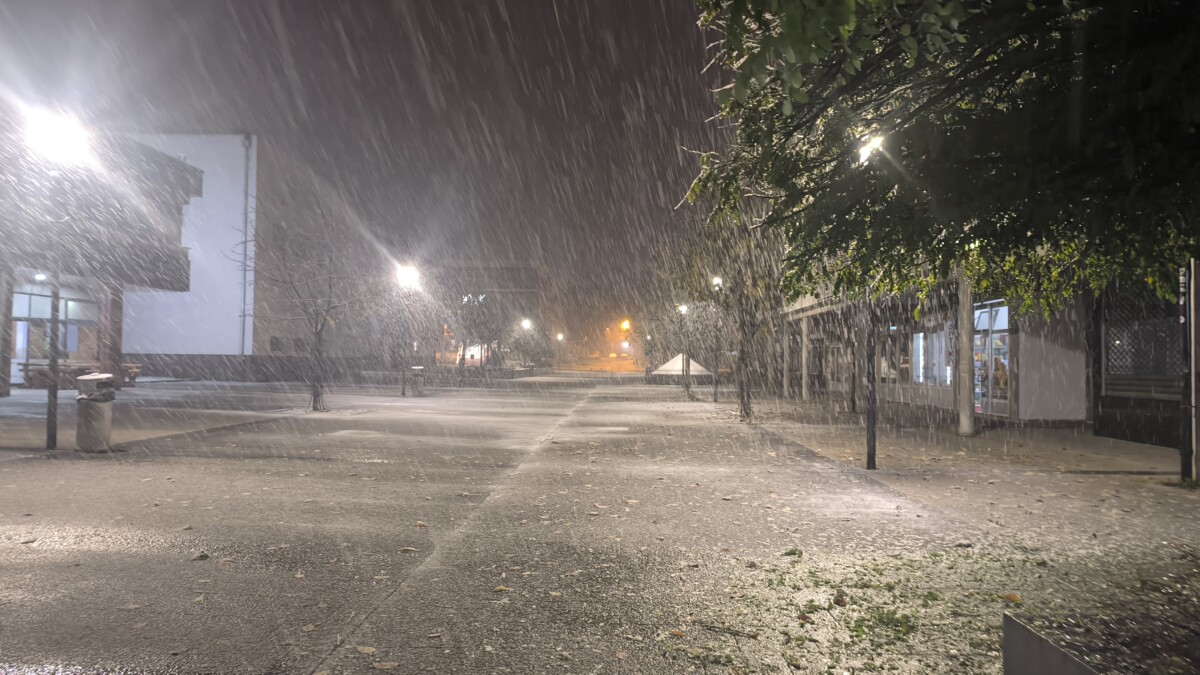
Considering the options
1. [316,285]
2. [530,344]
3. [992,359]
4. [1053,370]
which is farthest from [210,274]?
→ [1053,370]

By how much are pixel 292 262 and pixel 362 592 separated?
1283 inches

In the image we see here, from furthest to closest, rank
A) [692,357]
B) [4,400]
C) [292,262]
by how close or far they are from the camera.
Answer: [692,357], [292,262], [4,400]

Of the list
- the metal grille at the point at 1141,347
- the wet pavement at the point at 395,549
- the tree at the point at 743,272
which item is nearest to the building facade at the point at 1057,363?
the metal grille at the point at 1141,347

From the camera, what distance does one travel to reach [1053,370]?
18750 millimetres

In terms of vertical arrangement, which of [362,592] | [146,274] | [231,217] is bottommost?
[362,592]

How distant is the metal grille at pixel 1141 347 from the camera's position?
1435cm

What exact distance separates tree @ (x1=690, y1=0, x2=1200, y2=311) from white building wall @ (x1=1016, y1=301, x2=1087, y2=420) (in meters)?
14.2

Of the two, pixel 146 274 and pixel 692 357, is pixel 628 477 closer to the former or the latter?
pixel 146 274

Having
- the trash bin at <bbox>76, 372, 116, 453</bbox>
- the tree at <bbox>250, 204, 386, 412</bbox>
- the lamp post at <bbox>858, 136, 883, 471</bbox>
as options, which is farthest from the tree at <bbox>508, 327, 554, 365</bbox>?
the lamp post at <bbox>858, 136, 883, 471</bbox>

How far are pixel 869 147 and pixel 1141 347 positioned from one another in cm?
1328

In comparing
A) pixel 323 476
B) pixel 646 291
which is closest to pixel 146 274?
pixel 323 476

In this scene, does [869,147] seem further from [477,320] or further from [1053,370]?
[477,320]

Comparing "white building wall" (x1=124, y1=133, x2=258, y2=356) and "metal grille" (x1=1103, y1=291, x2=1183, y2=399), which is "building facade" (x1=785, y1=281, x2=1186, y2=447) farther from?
"white building wall" (x1=124, y1=133, x2=258, y2=356)

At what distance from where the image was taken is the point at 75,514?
7.80m
